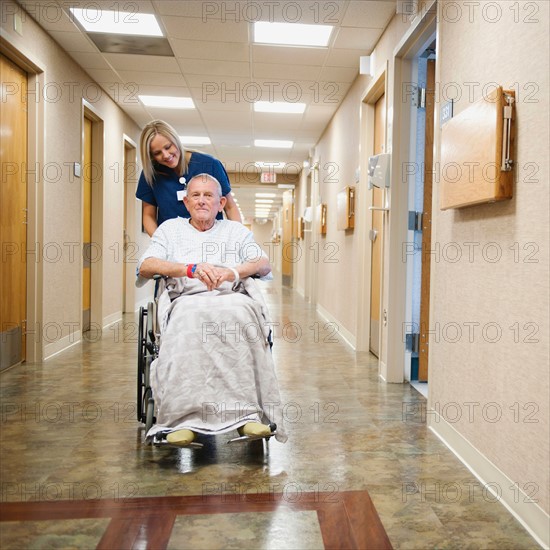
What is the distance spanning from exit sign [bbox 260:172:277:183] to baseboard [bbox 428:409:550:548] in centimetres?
940

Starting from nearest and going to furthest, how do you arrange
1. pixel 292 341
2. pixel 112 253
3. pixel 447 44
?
pixel 447 44 < pixel 292 341 < pixel 112 253

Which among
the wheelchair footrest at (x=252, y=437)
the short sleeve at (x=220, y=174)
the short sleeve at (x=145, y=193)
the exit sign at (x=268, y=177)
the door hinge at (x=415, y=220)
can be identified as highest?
the exit sign at (x=268, y=177)

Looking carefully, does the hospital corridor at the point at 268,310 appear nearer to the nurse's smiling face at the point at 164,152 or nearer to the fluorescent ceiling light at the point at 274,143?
the nurse's smiling face at the point at 164,152

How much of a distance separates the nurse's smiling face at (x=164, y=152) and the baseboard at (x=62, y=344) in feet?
6.98

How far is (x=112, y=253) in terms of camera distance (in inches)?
238

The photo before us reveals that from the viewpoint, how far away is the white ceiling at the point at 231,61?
368cm

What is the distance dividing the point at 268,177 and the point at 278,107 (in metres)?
5.36

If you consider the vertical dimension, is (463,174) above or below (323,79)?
below

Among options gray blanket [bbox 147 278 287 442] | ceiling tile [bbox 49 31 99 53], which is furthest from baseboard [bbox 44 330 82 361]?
ceiling tile [bbox 49 31 99 53]

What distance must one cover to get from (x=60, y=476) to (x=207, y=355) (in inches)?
28.2

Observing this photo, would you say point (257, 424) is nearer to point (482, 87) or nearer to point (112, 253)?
point (482, 87)

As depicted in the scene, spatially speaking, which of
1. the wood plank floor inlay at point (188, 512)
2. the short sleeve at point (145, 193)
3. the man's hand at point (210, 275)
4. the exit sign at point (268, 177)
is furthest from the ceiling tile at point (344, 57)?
the exit sign at point (268, 177)

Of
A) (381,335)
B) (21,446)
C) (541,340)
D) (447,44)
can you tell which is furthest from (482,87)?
(21,446)

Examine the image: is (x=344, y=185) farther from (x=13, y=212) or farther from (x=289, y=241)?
(x=289, y=241)
